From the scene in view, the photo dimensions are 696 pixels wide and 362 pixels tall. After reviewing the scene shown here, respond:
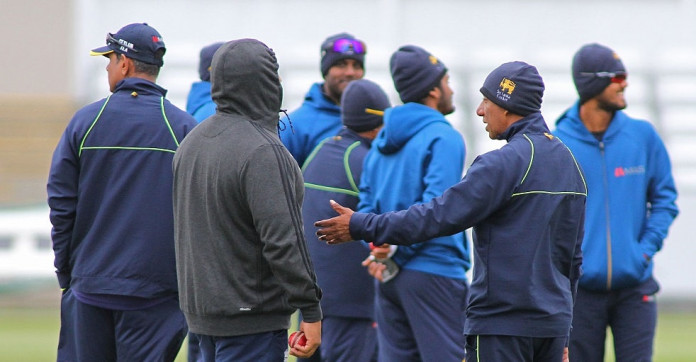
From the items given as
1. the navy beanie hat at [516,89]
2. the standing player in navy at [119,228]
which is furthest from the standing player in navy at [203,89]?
the navy beanie hat at [516,89]

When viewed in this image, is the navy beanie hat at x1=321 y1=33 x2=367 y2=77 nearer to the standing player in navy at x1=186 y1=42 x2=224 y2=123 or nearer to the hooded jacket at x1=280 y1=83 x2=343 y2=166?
the hooded jacket at x1=280 y1=83 x2=343 y2=166

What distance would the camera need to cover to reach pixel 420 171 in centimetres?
600

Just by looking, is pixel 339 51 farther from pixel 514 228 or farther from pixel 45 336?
pixel 45 336

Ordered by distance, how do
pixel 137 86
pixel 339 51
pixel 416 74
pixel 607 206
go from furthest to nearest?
pixel 339 51
pixel 416 74
pixel 607 206
pixel 137 86

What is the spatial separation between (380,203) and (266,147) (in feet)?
6.63

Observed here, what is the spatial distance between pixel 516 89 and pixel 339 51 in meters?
2.70

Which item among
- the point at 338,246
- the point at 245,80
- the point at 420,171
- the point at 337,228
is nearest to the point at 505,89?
the point at 337,228

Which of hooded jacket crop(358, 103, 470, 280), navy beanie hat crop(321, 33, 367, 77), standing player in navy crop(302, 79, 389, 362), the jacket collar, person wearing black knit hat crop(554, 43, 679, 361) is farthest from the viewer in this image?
navy beanie hat crop(321, 33, 367, 77)

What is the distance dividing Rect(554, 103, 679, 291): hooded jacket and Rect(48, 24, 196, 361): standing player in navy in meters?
2.29

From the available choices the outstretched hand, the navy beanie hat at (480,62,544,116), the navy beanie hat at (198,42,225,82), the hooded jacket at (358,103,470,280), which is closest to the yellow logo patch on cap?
the navy beanie hat at (480,62,544,116)

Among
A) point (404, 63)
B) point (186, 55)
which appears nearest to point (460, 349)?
point (404, 63)

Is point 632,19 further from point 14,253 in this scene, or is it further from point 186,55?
point 14,253

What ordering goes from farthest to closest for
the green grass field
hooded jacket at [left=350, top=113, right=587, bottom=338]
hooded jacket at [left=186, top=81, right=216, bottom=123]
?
1. the green grass field
2. hooded jacket at [left=186, top=81, right=216, bottom=123]
3. hooded jacket at [left=350, top=113, right=587, bottom=338]

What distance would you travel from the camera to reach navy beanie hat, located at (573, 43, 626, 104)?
6340 mm
